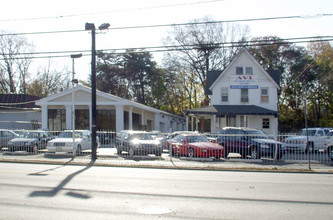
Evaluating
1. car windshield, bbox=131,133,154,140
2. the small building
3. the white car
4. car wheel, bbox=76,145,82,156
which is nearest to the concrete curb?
the white car

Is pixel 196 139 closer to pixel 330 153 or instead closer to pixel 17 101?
pixel 330 153

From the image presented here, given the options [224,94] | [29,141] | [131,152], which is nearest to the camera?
[131,152]

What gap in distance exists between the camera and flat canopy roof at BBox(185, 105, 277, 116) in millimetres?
30083

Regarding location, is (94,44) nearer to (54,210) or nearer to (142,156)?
(142,156)

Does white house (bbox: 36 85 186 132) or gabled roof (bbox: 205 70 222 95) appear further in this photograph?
gabled roof (bbox: 205 70 222 95)

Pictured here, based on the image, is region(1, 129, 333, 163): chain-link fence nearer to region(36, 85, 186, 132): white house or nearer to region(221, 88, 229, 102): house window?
region(36, 85, 186, 132): white house

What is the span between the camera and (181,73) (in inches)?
2079

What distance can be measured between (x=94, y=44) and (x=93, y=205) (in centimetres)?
1304

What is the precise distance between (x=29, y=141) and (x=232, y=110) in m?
18.0

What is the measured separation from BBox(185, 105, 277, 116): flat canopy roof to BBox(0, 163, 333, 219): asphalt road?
18182 millimetres

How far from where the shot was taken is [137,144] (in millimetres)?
18859

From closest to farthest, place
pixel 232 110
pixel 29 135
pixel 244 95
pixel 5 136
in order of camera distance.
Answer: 1. pixel 29 135
2. pixel 5 136
3. pixel 232 110
4. pixel 244 95

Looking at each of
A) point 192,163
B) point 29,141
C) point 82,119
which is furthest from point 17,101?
point 192,163

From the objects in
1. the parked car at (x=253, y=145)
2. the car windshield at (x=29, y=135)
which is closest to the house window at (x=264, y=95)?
the parked car at (x=253, y=145)
